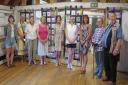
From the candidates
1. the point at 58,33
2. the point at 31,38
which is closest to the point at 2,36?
the point at 31,38

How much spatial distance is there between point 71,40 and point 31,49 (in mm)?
1387

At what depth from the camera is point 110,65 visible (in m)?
4.78

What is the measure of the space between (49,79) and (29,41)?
6.10ft

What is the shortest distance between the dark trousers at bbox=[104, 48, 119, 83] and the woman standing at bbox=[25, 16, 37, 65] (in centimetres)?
252

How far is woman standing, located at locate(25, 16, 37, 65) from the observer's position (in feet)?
21.8

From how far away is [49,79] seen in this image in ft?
17.2

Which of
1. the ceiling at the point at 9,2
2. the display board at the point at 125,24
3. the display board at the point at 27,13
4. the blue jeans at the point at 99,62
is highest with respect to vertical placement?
the ceiling at the point at 9,2

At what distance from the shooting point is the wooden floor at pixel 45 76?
5.00m

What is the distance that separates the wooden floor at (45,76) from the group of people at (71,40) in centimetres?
25

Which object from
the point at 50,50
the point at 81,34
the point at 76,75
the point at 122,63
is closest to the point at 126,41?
the point at 122,63

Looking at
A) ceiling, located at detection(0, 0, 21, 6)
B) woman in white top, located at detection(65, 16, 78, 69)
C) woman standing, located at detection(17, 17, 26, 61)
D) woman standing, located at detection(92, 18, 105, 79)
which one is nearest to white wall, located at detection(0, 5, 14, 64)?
ceiling, located at detection(0, 0, 21, 6)

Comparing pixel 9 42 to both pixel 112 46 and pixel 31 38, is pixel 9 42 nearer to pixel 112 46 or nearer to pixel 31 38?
pixel 31 38

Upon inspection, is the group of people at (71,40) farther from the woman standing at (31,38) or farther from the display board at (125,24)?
the display board at (125,24)

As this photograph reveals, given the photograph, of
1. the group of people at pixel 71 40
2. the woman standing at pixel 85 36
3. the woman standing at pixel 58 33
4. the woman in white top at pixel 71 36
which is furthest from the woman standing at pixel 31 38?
the woman standing at pixel 85 36
